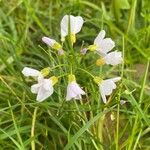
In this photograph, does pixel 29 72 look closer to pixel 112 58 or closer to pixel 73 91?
pixel 73 91

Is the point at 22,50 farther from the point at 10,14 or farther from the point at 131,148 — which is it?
the point at 131,148

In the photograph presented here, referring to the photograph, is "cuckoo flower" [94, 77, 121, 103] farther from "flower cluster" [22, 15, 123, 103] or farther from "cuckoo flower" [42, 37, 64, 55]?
"cuckoo flower" [42, 37, 64, 55]

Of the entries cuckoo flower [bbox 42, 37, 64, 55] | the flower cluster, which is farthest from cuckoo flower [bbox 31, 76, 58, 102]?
cuckoo flower [bbox 42, 37, 64, 55]

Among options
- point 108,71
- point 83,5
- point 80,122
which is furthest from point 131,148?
point 83,5

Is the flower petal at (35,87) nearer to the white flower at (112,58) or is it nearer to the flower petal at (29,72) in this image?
the flower petal at (29,72)

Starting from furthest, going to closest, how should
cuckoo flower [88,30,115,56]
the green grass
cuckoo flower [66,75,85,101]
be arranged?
the green grass
cuckoo flower [88,30,115,56]
cuckoo flower [66,75,85,101]

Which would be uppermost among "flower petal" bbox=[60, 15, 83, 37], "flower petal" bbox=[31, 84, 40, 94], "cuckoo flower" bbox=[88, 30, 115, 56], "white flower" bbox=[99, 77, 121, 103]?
"flower petal" bbox=[60, 15, 83, 37]

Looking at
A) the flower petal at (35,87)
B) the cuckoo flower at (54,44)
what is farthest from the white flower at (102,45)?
the flower petal at (35,87)

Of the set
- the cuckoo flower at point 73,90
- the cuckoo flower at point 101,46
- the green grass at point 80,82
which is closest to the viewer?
the cuckoo flower at point 73,90
